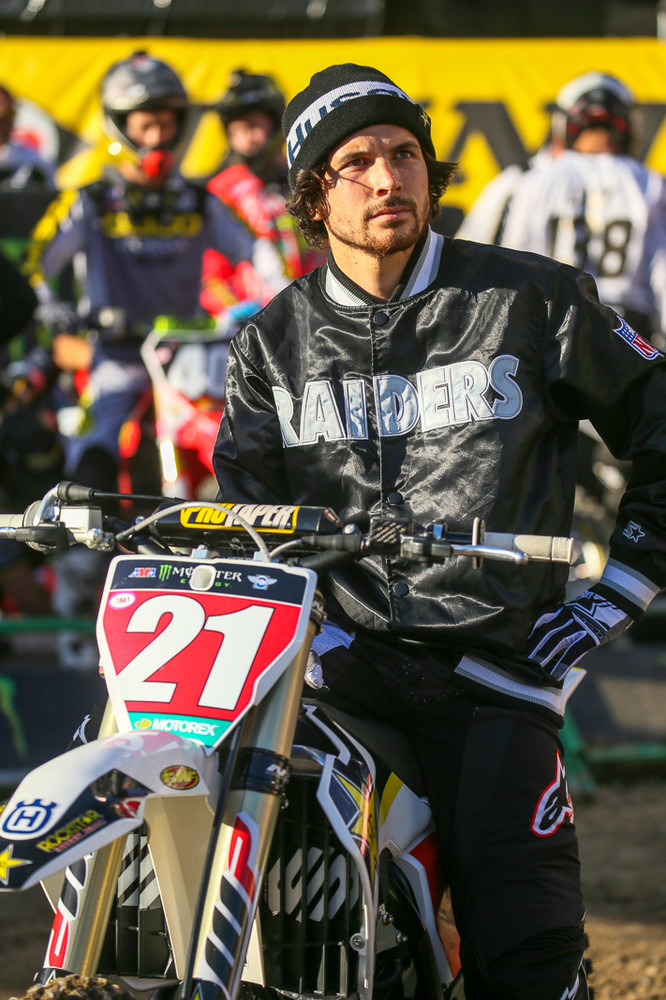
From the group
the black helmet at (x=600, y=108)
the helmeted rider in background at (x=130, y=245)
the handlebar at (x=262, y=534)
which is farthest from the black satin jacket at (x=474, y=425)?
the black helmet at (x=600, y=108)

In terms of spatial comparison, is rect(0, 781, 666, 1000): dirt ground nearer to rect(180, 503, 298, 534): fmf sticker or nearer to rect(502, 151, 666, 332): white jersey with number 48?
rect(180, 503, 298, 534): fmf sticker

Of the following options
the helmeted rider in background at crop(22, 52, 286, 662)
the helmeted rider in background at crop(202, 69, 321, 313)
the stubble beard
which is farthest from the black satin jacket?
the helmeted rider in background at crop(202, 69, 321, 313)

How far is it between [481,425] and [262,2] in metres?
8.93

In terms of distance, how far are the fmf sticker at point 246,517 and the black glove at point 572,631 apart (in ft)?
2.18

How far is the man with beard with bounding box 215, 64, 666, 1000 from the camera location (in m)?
2.49

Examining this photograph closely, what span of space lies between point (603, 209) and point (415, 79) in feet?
6.84

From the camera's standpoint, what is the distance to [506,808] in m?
2.42

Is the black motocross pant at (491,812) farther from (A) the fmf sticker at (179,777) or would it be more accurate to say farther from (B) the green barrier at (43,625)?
(B) the green barrier at (43,625)

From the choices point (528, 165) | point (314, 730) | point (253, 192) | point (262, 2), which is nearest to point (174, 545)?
point (314, 730)

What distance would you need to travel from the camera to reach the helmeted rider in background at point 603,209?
8.15 metres

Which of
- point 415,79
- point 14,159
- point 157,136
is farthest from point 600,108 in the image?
point 14,159

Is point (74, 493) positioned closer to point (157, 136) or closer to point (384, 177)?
point (384, 177)

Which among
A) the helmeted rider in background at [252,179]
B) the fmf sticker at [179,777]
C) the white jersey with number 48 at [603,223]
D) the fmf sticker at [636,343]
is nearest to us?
the fmf sticker at [179,777]

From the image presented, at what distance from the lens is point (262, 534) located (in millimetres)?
2178
